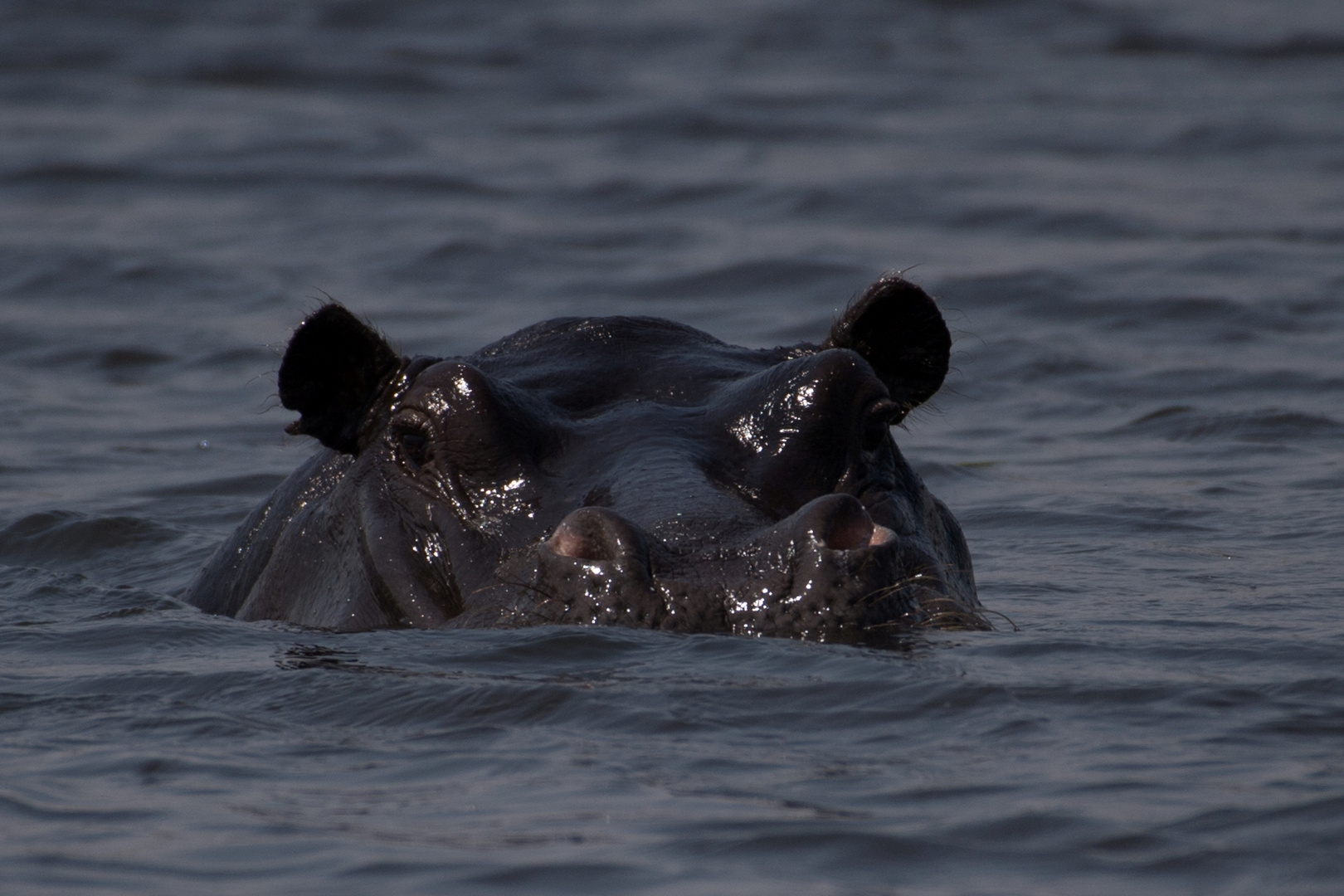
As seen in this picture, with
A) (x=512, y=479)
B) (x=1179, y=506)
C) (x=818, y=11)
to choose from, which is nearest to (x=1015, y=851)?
(x=512, y=479)

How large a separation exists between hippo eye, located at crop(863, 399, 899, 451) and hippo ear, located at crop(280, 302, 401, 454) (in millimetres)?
1735

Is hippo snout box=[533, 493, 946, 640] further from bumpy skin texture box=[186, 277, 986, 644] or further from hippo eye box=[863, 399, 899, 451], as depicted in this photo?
hippo eye box=[863, 399, 899, 451]

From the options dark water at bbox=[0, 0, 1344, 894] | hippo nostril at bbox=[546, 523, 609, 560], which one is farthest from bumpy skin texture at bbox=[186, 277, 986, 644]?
dark water at bbox=[0, 0, 1344, 894]

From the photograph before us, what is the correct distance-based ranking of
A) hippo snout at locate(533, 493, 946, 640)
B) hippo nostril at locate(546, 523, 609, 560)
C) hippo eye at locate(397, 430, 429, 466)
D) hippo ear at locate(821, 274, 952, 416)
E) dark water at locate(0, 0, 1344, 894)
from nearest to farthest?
dark water at locate(0, 0, 1344, 894)
hippo snout at locate(533, 493, 946, 640)
hippo nostril at locate(546, 523, 609, 560)
hippo eye at locate(397, 430, 429, 466)
hippo ear at locate(821, 274, 952, 416)

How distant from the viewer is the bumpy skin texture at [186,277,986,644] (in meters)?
6.22

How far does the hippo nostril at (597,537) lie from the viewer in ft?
20.3

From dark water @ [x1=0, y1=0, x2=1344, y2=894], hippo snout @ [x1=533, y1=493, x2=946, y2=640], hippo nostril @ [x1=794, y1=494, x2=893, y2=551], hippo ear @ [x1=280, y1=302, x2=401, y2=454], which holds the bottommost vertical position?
dark water @ [x1=0, y1=0, x2=1344, y2=894]

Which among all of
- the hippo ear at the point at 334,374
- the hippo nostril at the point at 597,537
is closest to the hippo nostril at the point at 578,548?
the hippo nostril at the point at 597,537

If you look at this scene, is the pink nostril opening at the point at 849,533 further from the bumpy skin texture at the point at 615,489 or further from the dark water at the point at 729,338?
the dark water at the point at 729,338

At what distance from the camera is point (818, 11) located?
31609 millimetres

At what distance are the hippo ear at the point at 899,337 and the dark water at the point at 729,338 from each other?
1.08m

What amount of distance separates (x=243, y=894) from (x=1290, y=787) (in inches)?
101

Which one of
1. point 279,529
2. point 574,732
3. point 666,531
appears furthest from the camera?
point 279,529

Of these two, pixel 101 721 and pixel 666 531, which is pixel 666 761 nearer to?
pixel 666 531
